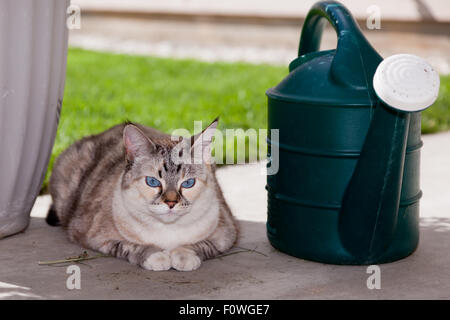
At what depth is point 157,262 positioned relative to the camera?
3.40 meters

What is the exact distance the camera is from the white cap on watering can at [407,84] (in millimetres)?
3016

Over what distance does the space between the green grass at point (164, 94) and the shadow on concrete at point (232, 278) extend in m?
2.07

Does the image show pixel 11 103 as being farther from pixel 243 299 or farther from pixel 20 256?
pixel 243 299

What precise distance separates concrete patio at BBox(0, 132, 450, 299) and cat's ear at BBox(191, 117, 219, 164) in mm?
522

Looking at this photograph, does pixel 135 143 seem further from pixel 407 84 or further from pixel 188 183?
pixel 407 84

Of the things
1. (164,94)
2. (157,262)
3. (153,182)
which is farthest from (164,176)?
(164,94)

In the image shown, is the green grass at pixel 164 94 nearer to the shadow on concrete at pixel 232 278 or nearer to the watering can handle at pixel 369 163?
the shadow on concrete at pixel 232 278

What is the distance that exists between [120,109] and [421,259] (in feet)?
14.0

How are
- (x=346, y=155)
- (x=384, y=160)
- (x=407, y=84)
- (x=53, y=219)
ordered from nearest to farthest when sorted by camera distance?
(x=407, y=84), (x=384, y=160), (x=346, y=155), (x=53, y=219)

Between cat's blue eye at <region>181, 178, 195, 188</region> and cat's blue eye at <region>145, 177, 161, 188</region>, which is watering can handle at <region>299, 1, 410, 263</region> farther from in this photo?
cat's blue eye at <region>145, 177, 161, 188</region>

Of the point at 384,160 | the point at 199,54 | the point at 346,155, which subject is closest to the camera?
the point at 384,160

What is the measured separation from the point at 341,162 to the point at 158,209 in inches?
34.6

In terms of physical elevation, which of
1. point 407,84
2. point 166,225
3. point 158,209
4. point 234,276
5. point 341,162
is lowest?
point 234,276

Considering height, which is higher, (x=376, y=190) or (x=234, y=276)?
(x=376, y=190)
